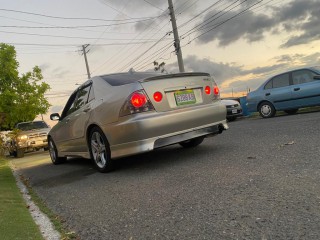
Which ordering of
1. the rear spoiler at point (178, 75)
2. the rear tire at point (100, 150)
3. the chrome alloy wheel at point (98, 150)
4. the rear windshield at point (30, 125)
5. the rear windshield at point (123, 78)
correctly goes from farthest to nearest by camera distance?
the rear windshield at point (30, 125), the chrome alloy wheel at point (98, 150), the rear tire at point (100, 150), the rear windshield at point (123, 78), the rear spoiler at point (178, 75)

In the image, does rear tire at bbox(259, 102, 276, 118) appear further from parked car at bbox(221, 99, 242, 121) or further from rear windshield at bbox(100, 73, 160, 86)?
rear windshield at bbox(100, 73, 160, 86)

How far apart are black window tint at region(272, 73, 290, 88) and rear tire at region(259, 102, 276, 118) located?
28.1 inches

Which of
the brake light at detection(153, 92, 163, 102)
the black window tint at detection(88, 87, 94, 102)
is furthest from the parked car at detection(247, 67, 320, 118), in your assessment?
the black window tint at detection(88, 87, 94, 102)

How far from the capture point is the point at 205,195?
361 cm

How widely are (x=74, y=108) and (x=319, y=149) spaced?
4.51 m

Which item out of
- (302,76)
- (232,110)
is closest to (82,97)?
(302,76)

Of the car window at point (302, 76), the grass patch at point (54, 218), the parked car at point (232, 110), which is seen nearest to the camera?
the grass patch at point (54, 218)

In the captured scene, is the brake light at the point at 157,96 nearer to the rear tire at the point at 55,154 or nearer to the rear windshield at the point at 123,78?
the rear windshield at the point at 123,78

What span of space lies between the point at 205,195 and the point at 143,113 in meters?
1.90

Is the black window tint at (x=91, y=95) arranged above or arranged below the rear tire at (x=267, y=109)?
above

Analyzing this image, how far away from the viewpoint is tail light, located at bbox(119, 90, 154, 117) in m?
5.14

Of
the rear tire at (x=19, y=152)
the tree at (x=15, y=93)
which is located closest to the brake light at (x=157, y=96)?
the rear tire at (x=19, y=152)

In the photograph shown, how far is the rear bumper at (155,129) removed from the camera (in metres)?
5.09

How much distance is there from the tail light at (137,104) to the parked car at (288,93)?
7.82m
